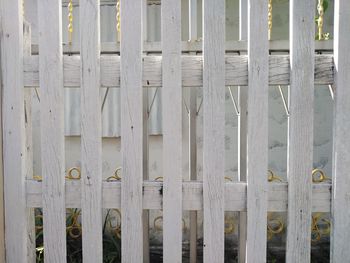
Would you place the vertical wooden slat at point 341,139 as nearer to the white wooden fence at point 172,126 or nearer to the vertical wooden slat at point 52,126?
the white wooden fence at point 172,126

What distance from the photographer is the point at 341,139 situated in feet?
6.04

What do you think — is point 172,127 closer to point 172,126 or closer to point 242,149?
point 172,126

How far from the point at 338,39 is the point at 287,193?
729 millimetres

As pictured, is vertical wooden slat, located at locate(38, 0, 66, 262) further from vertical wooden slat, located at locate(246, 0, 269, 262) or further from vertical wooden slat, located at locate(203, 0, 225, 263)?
vertical wooden slat, located at locate(246, 0, 269, 262)

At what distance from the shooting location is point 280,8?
3.80m

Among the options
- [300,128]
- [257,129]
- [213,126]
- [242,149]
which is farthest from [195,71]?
[242,149]

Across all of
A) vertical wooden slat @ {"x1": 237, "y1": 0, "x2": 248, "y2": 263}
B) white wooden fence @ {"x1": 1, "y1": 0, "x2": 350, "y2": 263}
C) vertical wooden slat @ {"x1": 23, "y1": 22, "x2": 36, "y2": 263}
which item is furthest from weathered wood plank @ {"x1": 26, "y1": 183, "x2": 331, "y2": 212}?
vertical wooden slat @ {"x1": 237, "y1": 0, "x2": 248, "y2": 263}

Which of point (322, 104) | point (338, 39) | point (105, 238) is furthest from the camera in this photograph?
point (322, 104)

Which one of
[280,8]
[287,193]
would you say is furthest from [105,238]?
[280,8]

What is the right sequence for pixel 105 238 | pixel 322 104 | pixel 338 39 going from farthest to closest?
1. pixel 322 104
2. pixel 105 238
3. pixel 338 39

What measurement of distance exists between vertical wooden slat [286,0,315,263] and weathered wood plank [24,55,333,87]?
2.2 inches

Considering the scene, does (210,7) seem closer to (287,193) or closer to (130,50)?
(130,50)

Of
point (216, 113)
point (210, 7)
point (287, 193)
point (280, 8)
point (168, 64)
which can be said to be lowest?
point (287, 193)

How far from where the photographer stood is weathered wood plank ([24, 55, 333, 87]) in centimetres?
184
